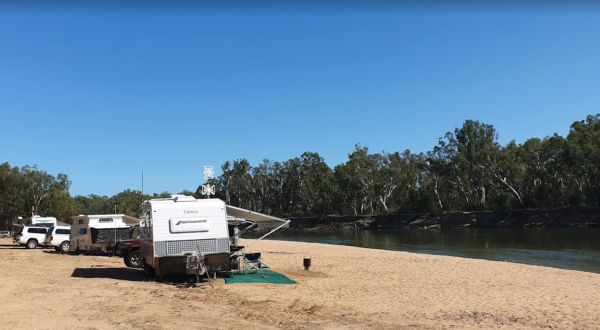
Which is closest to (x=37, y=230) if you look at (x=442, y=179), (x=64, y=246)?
(x=64, y=246)

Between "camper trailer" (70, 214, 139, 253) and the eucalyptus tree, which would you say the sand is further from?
the eucalyptus tree

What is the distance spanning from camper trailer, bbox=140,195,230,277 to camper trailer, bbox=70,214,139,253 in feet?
40.4

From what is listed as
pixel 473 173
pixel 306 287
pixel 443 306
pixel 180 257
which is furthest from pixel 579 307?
pixel 473 173

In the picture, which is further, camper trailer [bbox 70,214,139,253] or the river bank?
the river bank

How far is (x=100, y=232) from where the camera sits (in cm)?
2798

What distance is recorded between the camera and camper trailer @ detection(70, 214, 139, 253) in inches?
1098

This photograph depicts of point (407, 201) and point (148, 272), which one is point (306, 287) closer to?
point (148, 272)

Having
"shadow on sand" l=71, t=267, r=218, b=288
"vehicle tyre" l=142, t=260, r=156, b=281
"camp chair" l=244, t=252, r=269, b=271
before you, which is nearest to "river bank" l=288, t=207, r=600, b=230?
"camp chair" l=244, t=252, r=269, b=271

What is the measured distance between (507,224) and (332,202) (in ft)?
156

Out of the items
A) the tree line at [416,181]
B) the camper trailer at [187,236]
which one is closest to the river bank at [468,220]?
the tree line at [416,181]

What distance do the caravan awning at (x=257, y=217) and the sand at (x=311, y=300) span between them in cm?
229

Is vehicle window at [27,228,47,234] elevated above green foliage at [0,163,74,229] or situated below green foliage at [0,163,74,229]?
below

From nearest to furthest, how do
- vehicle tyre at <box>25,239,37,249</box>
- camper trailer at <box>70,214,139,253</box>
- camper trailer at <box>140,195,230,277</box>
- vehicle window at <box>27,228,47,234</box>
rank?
camper trailer at <box>140,195,230,277</box> < camper trailer at <box>70,214,139,253</box> < vehicle tyre at <box>25,239,37,249</box> < vehicle window at <box>27,228,47,234</box>

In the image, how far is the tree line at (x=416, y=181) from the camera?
82875 mm
